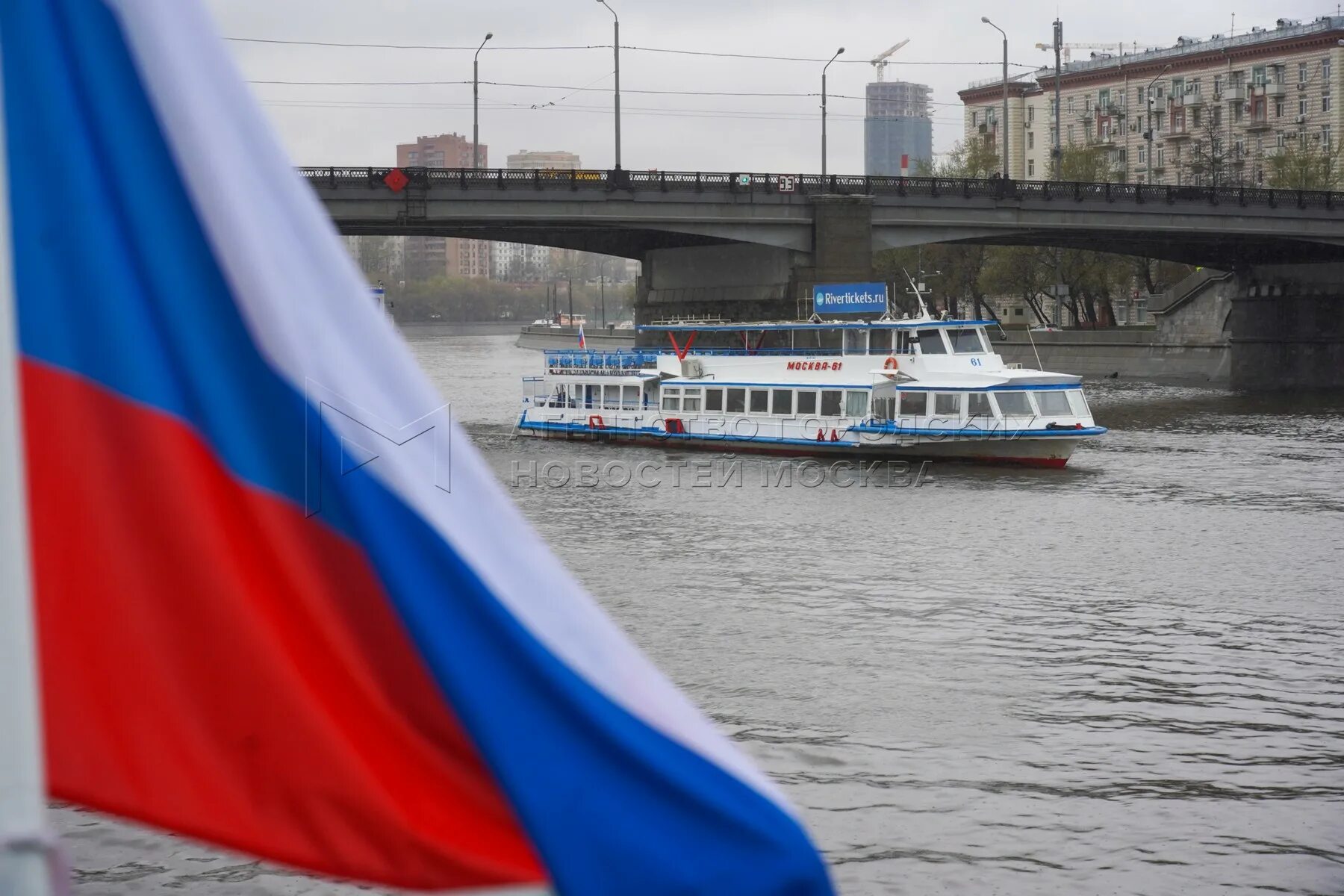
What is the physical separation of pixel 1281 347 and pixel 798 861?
6573 cm

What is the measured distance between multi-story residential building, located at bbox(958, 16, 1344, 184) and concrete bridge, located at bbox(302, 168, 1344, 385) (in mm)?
20608

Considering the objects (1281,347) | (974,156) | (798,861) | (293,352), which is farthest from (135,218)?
(974,156)

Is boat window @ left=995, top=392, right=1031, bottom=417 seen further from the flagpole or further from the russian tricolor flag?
the flagpole

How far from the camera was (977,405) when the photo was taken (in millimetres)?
32531

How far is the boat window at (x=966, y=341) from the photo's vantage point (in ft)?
112

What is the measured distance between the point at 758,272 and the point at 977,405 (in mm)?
23350

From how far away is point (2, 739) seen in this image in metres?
1.89

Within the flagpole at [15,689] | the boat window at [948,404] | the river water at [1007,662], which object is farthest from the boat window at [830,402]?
the flagpole at [15,689]

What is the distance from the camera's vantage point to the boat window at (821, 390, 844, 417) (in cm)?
3556

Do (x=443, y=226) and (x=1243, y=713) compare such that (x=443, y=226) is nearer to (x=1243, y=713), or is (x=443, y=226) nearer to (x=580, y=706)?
(x=1243, y=713)

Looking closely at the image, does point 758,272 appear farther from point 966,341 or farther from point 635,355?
point 966,341

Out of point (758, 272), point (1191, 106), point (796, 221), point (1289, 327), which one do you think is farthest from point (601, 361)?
point (1191, 106)

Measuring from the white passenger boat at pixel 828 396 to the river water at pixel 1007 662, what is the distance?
1.72m

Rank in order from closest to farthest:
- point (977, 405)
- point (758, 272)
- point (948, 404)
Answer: point (977, 405) → point (948, 404) → point (758, 272)
